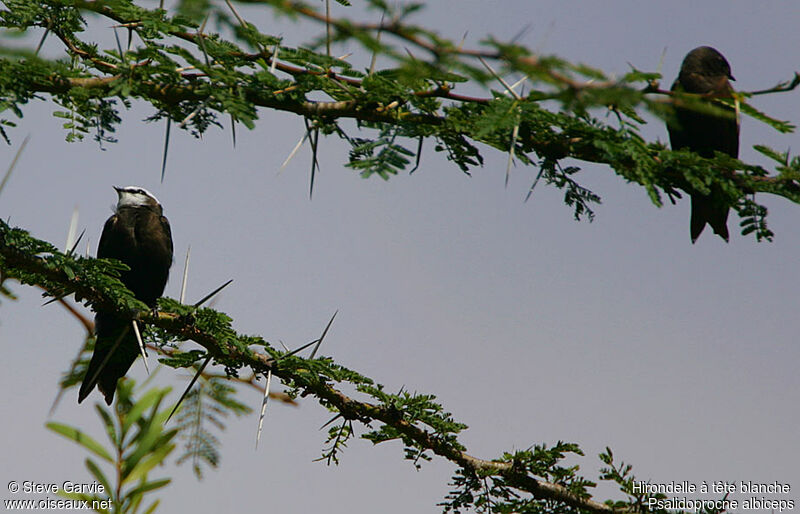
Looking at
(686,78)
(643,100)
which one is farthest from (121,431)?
(686,78)

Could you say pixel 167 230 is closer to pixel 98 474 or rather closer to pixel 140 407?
pixel 140 407

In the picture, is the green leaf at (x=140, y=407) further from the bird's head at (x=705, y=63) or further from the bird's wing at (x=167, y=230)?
the bird's head at (x=705, y=63)

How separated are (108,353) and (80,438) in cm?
110

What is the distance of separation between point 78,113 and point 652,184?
7.46 feet

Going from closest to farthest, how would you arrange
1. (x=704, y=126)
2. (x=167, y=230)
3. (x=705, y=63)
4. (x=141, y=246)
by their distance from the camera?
1. (x=704, y=126)
2. (x=705, y=63)
3. (x=141, y=246)
4. (x=167, y=230)

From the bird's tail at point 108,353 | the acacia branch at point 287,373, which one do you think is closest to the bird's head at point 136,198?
the bird's tail at point 108,353

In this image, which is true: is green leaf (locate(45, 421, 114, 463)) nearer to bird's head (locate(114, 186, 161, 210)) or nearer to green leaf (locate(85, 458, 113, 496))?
green leaf (locate(85, 458, 113, 496))

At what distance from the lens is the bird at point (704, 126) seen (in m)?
3.79

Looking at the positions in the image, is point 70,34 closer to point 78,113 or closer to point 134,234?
point 78,113

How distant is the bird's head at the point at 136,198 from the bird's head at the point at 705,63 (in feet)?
13.4

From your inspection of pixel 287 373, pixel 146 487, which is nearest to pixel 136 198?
pixel 287 373

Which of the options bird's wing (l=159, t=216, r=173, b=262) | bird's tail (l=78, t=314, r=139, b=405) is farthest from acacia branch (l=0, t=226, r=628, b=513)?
bird's wing (l=159, t=216, r=173, b=262)

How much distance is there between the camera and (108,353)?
3.94m

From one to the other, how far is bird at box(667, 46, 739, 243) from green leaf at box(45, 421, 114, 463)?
262cm
